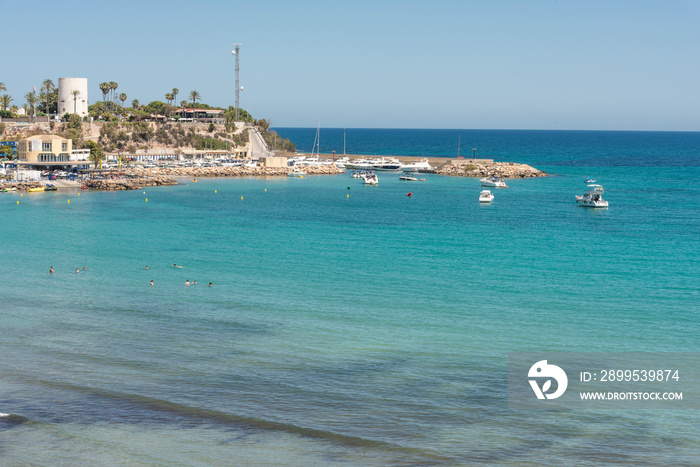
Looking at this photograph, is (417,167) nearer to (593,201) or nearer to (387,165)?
(387,165)

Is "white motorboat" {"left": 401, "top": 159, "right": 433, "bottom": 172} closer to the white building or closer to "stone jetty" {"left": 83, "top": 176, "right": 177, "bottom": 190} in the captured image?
"stone jetty" {"left": 83, "top": 176, "right": 177, "bottom": 190}

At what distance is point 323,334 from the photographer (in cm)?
3061

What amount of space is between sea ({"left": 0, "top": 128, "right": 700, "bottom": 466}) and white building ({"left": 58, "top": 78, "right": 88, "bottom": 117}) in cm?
8689

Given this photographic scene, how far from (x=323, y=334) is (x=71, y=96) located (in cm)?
13526

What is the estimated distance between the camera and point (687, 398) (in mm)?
23953

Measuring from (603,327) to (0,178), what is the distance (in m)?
92.6

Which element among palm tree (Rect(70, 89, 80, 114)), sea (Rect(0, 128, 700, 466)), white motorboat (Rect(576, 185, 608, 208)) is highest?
palm tree (Rect(70, 89, 80, 114))

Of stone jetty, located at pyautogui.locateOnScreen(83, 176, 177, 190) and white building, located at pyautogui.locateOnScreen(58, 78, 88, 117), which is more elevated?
white building, located at pyautogui.locateOnScreen(58, 78, 88, 117)

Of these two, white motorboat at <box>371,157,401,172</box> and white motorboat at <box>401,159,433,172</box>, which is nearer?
white motorboat at <box>401,159,433,172</box>

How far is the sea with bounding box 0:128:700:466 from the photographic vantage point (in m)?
20.5

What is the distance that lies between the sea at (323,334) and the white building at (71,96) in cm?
8689

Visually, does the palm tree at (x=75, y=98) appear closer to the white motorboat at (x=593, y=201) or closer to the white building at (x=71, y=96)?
the white building at (x=71, y=96)

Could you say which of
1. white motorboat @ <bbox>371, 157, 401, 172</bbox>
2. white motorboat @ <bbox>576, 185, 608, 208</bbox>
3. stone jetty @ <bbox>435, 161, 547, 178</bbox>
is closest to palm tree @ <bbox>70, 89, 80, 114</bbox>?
white motorboat @ <bbox>371, 157, 401, 172</bbox>

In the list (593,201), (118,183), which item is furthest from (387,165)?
(593,201)
